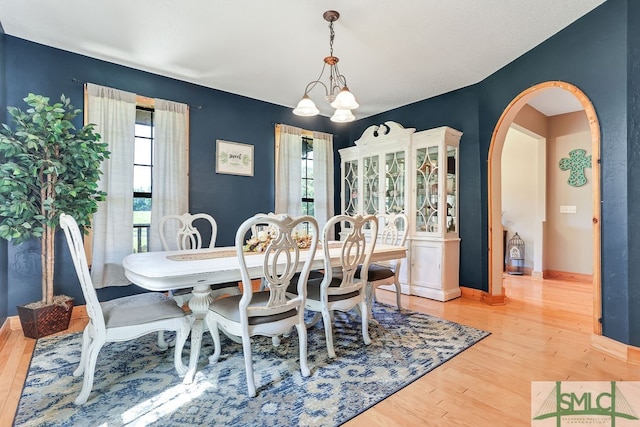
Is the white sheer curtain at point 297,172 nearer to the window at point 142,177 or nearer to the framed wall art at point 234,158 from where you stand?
the framed wall art at point 234,158

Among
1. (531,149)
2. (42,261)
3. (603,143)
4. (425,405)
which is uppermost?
(531,149)

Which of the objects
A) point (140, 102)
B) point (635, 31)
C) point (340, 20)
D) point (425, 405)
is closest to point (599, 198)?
point (635, 31)

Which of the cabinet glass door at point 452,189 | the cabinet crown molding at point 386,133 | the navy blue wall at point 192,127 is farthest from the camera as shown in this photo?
the cabinet crown molding at point 386,133

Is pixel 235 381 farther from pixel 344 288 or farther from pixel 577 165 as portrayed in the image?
pixel 577 165

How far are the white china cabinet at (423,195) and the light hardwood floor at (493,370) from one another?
0.51 meters

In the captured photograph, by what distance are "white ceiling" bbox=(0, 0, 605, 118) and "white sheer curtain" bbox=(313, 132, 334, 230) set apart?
4.30 ft

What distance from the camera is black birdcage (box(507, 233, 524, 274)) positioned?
5.52 metres

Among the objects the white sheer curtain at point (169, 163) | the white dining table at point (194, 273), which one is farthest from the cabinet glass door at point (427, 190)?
the white sheer curtain at point (169, 163)

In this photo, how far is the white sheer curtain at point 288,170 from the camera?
14.8 feet

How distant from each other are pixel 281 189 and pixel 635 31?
143 inches

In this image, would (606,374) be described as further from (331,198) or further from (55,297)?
(55,297)

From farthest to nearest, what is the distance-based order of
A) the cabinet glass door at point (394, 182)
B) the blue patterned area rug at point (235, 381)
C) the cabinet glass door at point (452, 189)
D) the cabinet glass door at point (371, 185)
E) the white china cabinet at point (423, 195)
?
the cabinet glass door at point (371, 185), the cabinet glass door at point (394, 182), the cabinet glass door at point (452, 189), the white china cabinet at point (423, 195), the blue patterned area rug at point (235, 381)

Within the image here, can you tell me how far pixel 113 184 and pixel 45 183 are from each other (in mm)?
605

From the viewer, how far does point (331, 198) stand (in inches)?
200
